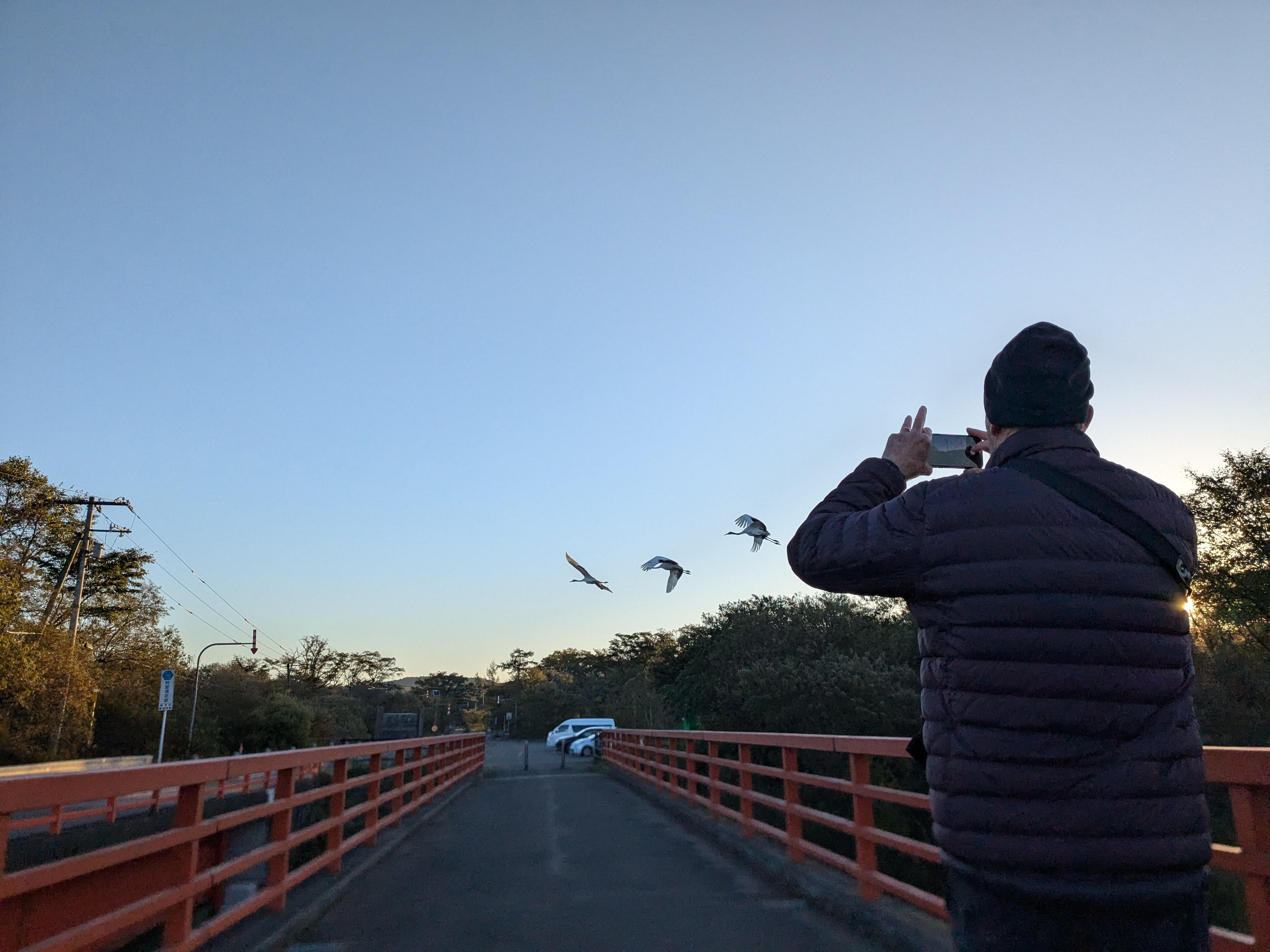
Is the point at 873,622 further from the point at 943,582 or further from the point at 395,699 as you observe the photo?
the point at 395,699

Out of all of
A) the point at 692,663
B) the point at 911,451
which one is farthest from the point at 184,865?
the point at 692,663

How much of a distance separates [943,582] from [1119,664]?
362mm

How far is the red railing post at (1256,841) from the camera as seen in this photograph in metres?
2.41

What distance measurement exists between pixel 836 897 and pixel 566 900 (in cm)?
191

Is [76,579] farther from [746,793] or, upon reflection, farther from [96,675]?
[746,793]

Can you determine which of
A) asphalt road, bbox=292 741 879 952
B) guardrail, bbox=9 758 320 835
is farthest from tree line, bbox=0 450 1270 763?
guardrail, bbox=9 758 320 835

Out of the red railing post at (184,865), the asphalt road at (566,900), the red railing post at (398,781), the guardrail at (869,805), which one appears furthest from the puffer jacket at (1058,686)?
the red railing post at (398,781)

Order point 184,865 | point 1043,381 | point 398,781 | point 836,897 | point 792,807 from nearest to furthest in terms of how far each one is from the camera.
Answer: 1. point 1043,381
2. point 184,865
3. point 836,897
4. point 792,807
5. point 398,781

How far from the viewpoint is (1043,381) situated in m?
1.96

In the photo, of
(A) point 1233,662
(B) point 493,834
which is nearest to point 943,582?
(B) point 493,834

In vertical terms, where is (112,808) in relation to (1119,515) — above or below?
below

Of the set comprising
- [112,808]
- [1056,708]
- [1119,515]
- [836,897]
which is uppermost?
[1119,515]

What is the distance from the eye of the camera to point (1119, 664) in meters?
1.70

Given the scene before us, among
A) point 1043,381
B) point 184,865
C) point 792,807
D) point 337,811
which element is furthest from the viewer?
point 792,807
